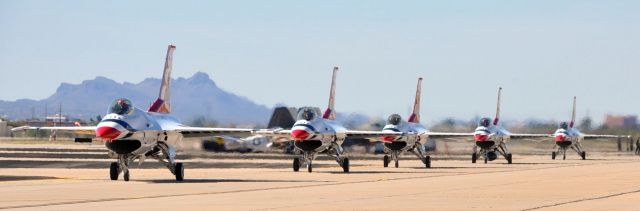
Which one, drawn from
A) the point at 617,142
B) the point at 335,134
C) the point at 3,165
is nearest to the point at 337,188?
the point at 335,134

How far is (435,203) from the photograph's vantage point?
3136cm

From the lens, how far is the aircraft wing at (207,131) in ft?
153

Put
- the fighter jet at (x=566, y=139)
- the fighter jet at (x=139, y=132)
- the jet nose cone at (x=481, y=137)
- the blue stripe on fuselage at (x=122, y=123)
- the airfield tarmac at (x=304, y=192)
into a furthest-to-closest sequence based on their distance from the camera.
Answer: the fighter jet at (x=566, y=139) < the jet nose cone at (x=481, y=137) < the fighter jet at (x=139, y=132) < the blue stripe on fuselage at (x=122, y=123) < the airfield tarmac at (x=304, y=192)

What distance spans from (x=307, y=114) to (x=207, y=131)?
965 cm

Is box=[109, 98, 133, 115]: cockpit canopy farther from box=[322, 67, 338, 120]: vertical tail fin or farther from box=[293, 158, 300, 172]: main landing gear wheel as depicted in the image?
box=[322, 67, 338, 120]: vertical tail fin

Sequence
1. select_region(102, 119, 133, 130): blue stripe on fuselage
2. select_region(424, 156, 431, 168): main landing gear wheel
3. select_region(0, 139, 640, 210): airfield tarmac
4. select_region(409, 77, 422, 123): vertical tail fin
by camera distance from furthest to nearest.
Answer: select_region(409, 77, 422, 123): vertical tail fin < select_region(424, 156, 431, 168): main landing gear wheel < select_region(102, 119, 133, 130): blue stripe on fuselage < select_region(0, 139, 640, 210): airfield tarmac

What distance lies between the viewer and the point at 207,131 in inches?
1866

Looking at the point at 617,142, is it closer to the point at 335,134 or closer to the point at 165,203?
the point at 335,134

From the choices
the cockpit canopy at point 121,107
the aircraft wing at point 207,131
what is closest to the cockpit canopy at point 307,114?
the aircraft wing at point 207,131

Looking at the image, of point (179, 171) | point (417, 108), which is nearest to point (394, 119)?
point (417, 108)

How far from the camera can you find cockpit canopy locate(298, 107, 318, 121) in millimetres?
56250

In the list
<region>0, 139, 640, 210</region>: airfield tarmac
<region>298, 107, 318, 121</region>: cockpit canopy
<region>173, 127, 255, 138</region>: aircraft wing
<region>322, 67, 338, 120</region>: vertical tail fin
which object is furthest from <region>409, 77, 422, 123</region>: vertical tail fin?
<region>173, 127, 255, 138</region>: aircraft wing

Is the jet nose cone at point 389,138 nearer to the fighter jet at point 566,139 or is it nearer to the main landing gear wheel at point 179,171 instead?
the main landing gear wheel at point 179,171

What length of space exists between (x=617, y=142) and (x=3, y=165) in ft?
240
